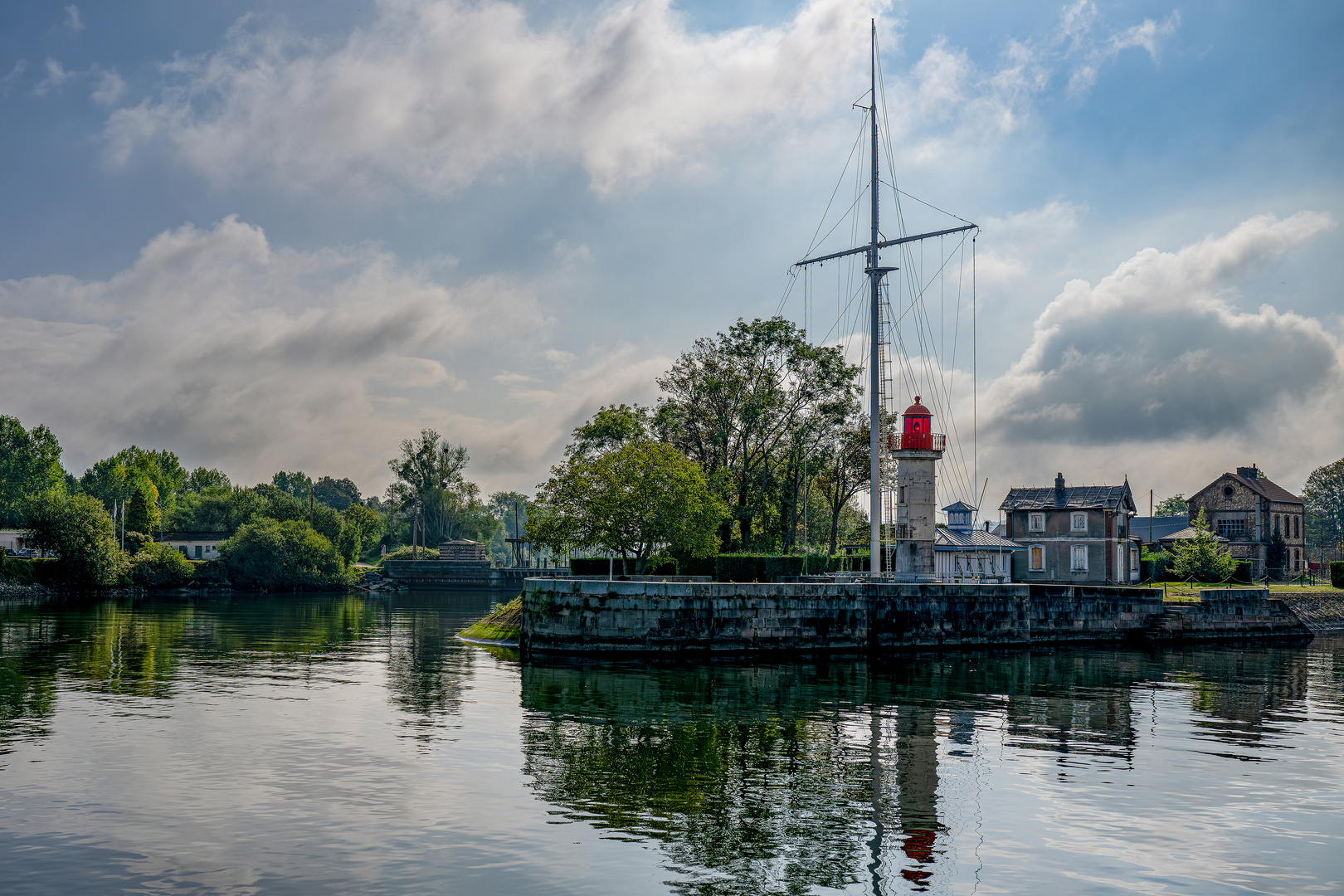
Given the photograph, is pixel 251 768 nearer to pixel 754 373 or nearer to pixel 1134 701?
pixel 1134 701

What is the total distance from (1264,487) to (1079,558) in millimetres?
40418

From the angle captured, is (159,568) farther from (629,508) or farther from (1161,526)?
(1161,526)

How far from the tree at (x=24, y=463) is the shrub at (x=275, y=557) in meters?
41.6

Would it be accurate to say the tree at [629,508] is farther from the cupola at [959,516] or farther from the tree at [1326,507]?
the tree at [1326,507]

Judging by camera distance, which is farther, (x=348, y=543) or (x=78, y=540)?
(x=348, y=543)

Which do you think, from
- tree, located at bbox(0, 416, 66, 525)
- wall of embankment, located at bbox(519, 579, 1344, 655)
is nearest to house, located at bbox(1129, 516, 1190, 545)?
wall of embankment, located at bbox(519, 579, 1344, 655)

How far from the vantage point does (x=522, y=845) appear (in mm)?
16500

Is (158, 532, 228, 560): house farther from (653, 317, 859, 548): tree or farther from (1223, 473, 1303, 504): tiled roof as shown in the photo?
(1223, 473, 1303, 504): tiled roof

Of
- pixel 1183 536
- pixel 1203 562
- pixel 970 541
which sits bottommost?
pixel 1203 562

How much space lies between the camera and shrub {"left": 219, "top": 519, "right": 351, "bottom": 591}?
389ft

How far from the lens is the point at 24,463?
143500 mm

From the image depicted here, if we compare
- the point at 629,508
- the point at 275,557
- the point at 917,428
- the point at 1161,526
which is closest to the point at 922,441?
the point at 917,428

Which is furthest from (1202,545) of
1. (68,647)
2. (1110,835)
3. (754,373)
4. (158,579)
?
(158,579)

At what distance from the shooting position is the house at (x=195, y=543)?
138 meters
